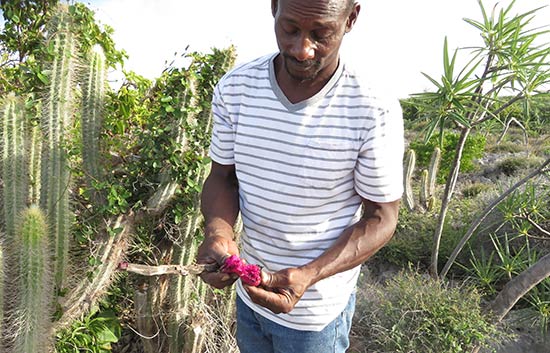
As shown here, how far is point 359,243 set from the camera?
1.51 metres

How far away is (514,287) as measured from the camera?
343 centimetres

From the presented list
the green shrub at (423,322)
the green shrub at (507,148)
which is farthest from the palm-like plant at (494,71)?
the green shrub at (507,148)

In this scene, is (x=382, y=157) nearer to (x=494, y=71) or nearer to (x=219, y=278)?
(x=219, y=278)

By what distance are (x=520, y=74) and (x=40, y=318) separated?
3.01 m

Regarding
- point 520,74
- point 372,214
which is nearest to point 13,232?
point 372,214

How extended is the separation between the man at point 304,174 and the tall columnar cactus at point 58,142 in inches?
46.7

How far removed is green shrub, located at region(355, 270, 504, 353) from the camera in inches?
131

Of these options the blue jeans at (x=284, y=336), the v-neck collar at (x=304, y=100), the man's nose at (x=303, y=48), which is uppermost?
the man's nose at (x=303, y=48)

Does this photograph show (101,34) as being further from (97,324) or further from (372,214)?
(372,214)

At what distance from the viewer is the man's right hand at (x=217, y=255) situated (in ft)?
4.86

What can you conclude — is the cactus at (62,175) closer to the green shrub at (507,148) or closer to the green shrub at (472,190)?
the green shrub at (472,190)

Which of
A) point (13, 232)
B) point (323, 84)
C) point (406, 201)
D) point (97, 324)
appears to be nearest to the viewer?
point (323, 84)

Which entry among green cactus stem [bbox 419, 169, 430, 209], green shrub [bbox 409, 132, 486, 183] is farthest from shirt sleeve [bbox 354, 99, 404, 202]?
green shrub [bbox 409, 132, 486, 183]

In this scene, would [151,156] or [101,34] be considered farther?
[101,34]
